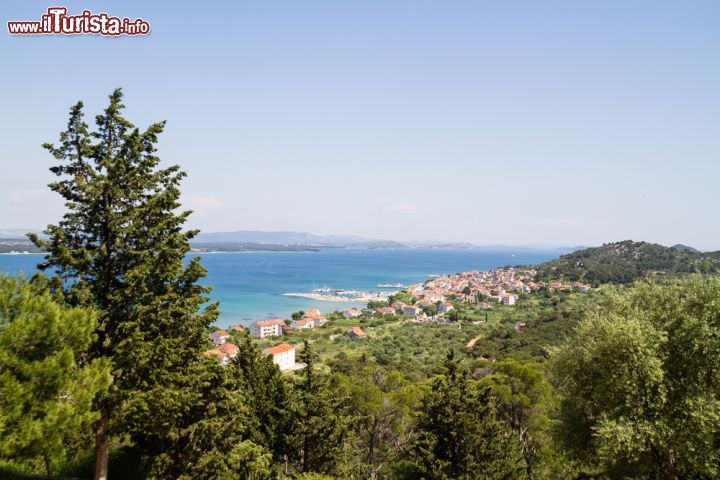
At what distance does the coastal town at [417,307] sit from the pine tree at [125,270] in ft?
163

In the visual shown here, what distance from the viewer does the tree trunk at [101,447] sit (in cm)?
816

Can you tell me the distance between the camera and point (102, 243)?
328 inches

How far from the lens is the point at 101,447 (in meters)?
8.39

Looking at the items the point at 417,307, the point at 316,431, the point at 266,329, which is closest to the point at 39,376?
the point at 316,431

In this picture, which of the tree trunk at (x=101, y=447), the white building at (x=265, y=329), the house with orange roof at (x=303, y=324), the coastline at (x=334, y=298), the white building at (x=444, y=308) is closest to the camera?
the tree trunk at (x=101, y=447)

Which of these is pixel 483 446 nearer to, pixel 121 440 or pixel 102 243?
pixel 121 440

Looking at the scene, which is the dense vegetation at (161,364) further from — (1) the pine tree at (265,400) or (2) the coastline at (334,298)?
(2) the coastline at (334,298)

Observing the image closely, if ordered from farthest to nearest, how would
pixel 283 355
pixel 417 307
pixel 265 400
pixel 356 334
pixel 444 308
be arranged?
pixel 444 308, pixel 417 307, pixel 356 334, pixel 283 355, pixel 265 400

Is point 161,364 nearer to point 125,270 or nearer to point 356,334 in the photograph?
point 125,270

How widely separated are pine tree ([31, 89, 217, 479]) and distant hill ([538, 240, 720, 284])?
9965 centimetres

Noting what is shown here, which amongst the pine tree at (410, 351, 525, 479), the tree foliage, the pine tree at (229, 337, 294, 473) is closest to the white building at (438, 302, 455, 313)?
the pine tree at (410, 351, 525, 479)

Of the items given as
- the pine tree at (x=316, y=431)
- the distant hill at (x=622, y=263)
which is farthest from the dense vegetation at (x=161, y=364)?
the distant hill at (x=622, y=263)

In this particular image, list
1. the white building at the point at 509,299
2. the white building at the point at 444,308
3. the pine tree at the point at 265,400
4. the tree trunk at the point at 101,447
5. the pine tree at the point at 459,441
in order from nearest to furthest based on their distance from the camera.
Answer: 1. the tree trunk at the point at 101,447
2. the pine tree at the point at 459,441
3. the pine tree at the point at 265,400
4. the white building at the point at 444,308
5. the white building at the point at 509,299

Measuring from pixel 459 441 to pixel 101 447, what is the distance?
1047 cm
